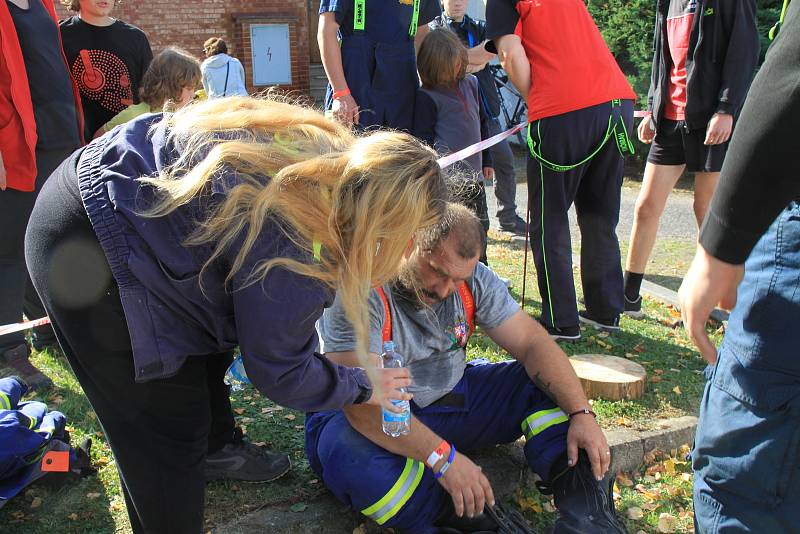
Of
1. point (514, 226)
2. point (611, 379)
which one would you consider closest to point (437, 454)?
point (611, 379)

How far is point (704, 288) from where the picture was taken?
5.83 ft

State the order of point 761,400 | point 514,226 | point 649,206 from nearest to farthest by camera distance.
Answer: point 761,400 < point 649,206 < point 514,226

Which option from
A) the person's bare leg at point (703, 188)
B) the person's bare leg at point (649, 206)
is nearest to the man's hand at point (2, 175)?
the person's bare leg at point (649, 206)

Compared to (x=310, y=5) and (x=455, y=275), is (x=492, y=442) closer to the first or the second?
(x=455, y=275)

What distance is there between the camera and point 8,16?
3320 millimetres

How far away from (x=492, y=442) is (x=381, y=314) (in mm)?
764

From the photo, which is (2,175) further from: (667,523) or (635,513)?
(667,523)

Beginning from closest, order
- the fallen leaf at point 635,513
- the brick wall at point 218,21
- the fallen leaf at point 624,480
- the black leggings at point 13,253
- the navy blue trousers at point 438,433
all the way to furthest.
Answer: the navy blue trousers at point 438,433 < the fallen leaf at point 635,513 < the fallen leaf at point 624,480 < the black leggings at point 13,253 < the brick wall at point 218,21

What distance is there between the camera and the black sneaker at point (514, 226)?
714 cm

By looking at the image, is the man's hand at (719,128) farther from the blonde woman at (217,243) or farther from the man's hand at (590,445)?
the blonde woman at (217,243)

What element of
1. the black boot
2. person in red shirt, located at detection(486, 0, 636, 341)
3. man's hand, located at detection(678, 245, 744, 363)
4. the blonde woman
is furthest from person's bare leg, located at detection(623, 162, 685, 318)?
the blonde woman

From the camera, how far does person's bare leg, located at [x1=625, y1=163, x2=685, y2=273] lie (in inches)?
178

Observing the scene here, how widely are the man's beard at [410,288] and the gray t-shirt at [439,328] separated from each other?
3cm

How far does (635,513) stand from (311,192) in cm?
201
